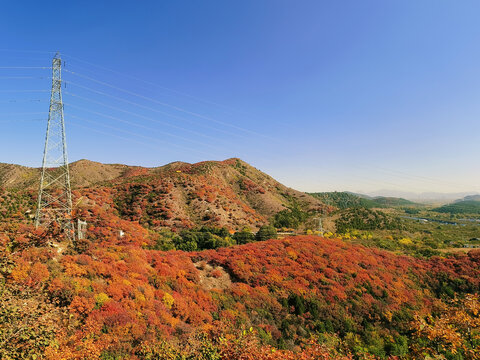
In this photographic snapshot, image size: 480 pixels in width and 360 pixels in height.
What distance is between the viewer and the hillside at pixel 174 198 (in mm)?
49656

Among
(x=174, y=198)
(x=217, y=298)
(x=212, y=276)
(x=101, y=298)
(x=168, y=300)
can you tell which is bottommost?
(x=217, y=298)

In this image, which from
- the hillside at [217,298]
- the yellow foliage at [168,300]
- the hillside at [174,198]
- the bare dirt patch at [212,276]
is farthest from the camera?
the hillside at [174,198]

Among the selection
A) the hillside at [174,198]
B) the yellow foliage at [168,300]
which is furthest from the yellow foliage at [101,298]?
the hillside at [174,198]

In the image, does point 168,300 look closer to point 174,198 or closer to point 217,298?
point 217,298

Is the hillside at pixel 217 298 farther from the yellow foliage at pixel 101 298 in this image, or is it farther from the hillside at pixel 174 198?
the hillside at pixel 174 198

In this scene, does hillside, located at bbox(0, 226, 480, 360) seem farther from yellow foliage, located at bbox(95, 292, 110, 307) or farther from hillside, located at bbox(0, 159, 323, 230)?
hillside, located at bbox(0, 159, 323, 230)

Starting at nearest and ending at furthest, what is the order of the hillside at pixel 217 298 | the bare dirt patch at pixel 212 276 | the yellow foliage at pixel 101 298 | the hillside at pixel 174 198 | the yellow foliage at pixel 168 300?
the hillside at pixel 217 298
the yellow foliage at pixel 101 298
the yellow foliage at pixel 168 300
the bare dirt patch at pixel 212 276
the hillside at pixel 174 198

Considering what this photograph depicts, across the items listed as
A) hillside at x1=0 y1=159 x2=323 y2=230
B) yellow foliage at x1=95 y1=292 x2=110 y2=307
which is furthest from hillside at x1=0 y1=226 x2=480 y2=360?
hillside at x1=0 y1=159 x2=323 y2=230

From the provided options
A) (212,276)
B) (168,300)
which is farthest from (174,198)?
(168,300)

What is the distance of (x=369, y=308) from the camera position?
2103cm

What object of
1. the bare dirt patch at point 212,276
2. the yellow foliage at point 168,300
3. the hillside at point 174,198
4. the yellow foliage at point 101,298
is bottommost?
the bare dirt patch at point 212,276

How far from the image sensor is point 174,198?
57.4 m

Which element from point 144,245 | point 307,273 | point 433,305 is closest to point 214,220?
point 144,245

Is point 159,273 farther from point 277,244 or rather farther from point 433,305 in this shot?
point 433,305
